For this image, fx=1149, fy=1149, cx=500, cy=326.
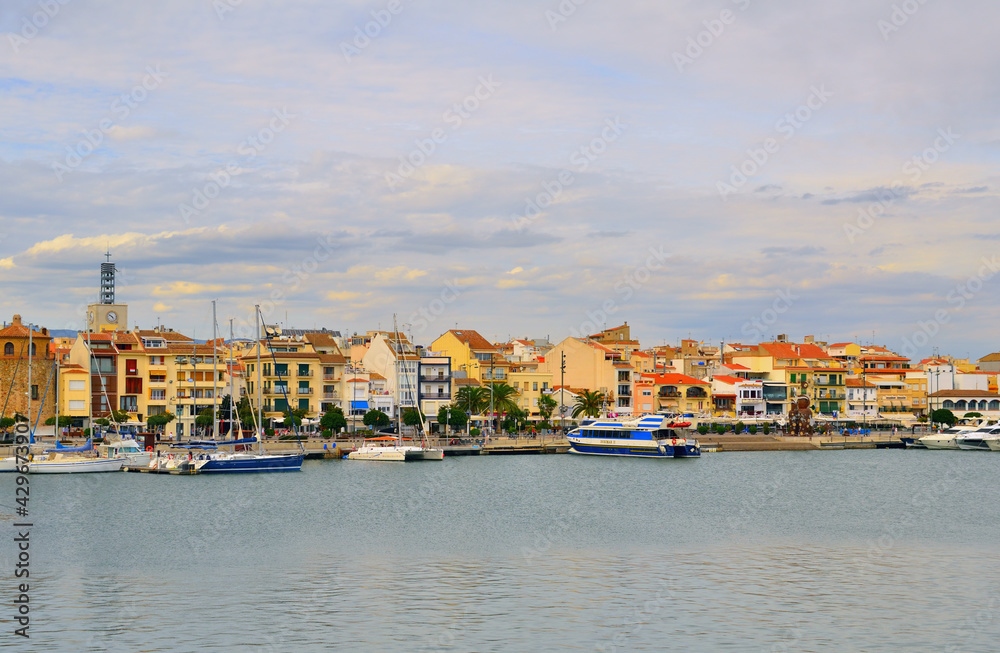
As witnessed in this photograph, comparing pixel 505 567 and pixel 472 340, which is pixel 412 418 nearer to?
pixel 472 340

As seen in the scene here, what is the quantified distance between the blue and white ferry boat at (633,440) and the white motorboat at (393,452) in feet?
47.4

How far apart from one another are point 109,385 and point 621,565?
239 ft

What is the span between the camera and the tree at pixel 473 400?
113 meters

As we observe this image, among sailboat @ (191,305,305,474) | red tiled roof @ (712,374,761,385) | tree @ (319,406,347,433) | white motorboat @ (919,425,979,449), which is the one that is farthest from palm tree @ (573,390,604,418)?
sailboat @ (191,305,305,474)

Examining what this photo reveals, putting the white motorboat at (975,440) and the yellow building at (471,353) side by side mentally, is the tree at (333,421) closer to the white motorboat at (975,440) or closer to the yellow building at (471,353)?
the yellow building at (471,353)

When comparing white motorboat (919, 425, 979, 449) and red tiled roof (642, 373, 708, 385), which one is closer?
white motorboat (919, 425, 979, 449)

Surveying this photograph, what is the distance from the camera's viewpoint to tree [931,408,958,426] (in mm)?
135250

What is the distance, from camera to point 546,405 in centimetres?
12156

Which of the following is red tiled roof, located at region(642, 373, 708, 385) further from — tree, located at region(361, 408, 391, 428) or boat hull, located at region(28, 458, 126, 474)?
boat hull, located at region(28, 458, 126, 474)

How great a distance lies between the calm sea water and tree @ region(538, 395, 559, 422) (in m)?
50.4

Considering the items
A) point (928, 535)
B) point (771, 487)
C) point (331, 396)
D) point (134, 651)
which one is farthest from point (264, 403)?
point (134, 651)

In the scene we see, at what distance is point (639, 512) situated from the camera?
5525 cm

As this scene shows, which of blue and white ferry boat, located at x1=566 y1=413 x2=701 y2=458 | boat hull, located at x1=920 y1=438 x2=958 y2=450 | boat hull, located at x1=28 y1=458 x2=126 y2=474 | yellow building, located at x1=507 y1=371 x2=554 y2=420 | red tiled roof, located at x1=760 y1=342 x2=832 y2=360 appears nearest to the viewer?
boat hull, located at x1=28 y1=458 x2=126 y2=474

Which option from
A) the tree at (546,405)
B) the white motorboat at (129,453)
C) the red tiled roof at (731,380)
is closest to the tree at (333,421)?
the white motorboat at (129,453)
